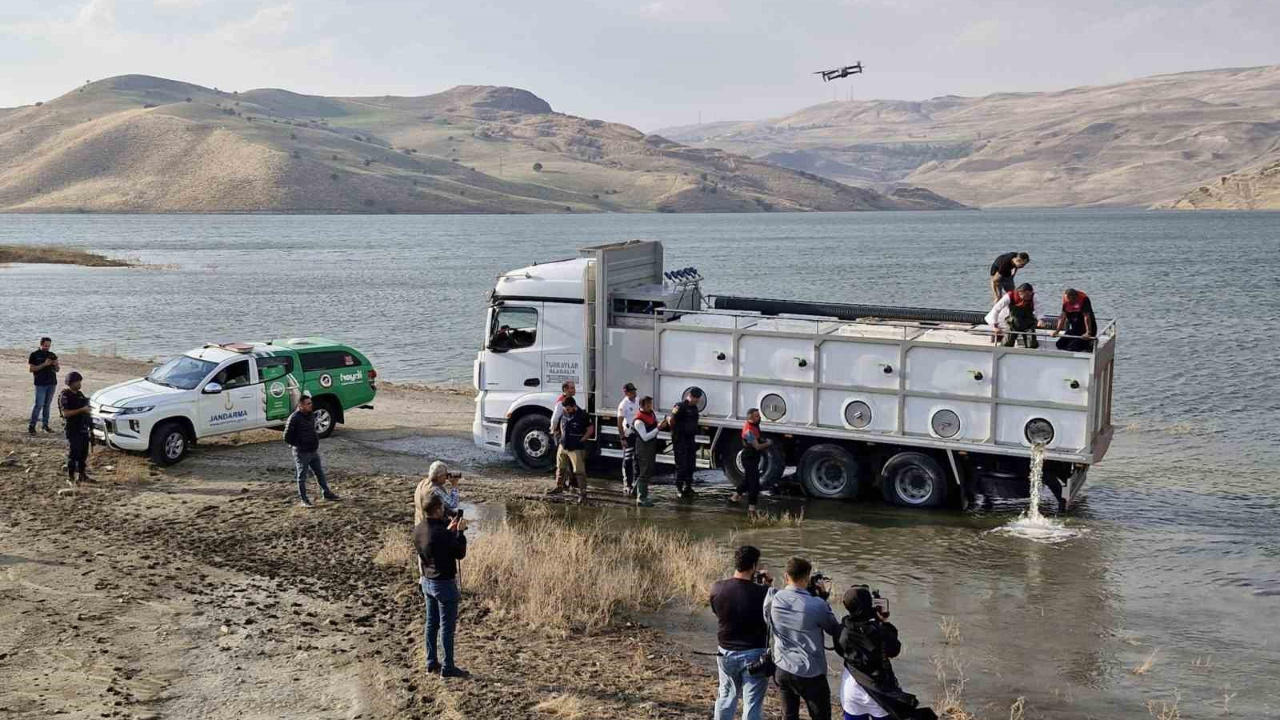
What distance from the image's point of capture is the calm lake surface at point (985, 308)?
12.1 meters

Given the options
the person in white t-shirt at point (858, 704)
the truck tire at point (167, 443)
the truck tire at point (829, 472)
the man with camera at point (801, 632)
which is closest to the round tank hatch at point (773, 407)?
the truck tire at point (829, 472)

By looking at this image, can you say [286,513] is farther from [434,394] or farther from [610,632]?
[434,394]

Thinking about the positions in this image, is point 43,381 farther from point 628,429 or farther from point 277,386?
point 628,429

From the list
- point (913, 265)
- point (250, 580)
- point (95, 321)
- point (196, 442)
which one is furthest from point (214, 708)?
point (913, 265)

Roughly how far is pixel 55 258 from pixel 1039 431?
80511mm

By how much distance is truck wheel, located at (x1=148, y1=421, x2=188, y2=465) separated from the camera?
19.0 m

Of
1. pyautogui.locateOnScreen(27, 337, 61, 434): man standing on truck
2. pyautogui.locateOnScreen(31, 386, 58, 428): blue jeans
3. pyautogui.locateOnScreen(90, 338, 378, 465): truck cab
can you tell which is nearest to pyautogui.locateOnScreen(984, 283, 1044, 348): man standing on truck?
pyautogui.locateOnScreen(90, 338, 378, 465): truck cab

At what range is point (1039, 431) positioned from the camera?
16.3 metres

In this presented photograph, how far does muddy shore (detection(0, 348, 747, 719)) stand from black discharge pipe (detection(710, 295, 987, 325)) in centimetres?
414

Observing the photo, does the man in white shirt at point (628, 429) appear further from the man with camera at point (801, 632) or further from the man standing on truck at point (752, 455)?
the man with camera at point (801, 632)

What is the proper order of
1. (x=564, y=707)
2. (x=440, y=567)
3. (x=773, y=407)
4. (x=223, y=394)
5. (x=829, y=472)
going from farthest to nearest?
1. (x=223, y=394)
2. (x=829, y=472)
3. (x=773, y=407)
4. (x=440, y=567)
5. (x=564, y=707)

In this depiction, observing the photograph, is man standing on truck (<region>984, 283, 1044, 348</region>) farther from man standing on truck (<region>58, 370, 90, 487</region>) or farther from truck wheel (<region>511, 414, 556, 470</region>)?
man standing on truck (<region>58, 370, 90, 487</region>)

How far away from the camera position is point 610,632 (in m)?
12.0

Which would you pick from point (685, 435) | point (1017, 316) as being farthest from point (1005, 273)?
point (685, 435)
